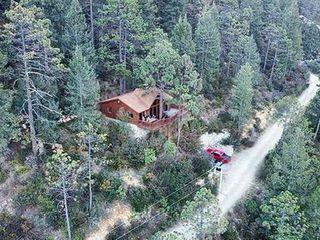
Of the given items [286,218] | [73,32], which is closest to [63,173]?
[73,32]

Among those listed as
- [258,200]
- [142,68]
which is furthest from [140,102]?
[258,200]

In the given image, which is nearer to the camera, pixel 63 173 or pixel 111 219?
pixel 63 173

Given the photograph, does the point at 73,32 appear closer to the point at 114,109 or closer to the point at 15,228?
the point at 114,109

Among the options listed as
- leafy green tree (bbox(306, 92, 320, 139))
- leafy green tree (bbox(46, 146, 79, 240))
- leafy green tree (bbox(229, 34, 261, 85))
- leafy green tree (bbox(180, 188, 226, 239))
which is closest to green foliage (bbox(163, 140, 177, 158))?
leafy green tree (bbox(180, 188, 226, 239))

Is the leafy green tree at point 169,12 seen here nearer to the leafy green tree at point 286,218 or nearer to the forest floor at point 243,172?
the forest floor at point 243,172

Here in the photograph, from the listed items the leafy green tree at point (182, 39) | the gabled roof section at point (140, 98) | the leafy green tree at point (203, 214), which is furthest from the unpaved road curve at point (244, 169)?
the leafy green tree at point (182, 39)

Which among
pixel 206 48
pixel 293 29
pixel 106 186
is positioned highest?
pixel 206 48
